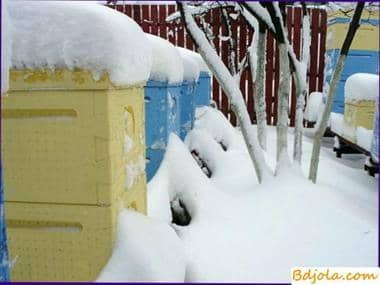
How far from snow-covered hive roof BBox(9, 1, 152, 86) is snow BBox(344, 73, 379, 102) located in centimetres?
397

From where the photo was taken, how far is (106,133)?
5.55 feet

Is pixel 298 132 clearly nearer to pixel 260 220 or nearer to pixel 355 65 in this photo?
pixel 260 220

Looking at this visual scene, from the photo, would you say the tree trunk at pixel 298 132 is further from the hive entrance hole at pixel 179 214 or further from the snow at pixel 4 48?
the snow at pixel 4 48

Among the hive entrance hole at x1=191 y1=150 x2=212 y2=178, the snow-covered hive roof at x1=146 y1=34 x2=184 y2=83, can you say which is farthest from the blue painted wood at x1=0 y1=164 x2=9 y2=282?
the hive entrance hole at x1=191 y1=150 x2=212 y2=178

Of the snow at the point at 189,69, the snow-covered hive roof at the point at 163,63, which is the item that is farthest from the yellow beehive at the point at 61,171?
the snow at the point at 189,69

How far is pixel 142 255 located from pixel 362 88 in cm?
428

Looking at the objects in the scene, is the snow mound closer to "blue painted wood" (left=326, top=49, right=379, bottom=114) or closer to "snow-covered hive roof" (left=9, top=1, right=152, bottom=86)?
"snow-covered hive roof" (left=9, top=1, right=152, bottom=86)

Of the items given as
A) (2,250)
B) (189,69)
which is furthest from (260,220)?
(189,69)

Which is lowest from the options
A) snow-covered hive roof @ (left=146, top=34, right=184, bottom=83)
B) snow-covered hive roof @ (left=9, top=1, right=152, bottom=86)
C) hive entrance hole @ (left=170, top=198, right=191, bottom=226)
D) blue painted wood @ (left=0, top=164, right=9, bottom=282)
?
hive entrance hole @ (left=170, top=198, right=191, bottom=226)

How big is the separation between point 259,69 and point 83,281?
3201 mm

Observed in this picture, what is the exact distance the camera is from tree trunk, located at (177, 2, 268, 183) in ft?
10.3

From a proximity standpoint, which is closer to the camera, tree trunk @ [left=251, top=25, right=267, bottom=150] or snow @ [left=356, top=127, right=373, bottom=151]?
tree trunk @ [left=251, top=25, right=267, bottom=150]

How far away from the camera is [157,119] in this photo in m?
3.02

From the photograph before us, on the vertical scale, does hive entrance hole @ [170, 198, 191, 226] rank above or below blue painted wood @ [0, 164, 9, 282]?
below
